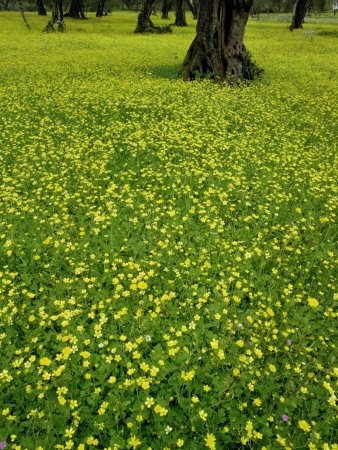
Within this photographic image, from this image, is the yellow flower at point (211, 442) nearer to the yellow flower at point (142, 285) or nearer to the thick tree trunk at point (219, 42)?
the yellow flower at point (142, 285)

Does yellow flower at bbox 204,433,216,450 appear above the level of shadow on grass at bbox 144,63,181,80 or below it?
below

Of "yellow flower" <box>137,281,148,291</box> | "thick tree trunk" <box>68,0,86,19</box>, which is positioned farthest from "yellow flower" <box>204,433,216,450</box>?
"thick tree trunk" <box>68,0,86,19</box>

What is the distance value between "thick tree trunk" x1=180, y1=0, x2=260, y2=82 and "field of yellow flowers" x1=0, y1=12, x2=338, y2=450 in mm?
4345

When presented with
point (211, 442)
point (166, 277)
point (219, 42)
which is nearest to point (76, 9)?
point (219, 42)

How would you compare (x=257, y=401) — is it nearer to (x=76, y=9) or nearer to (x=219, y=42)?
(x=219, y=42)

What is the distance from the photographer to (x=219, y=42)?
11992mm

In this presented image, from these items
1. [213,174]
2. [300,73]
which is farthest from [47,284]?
[300,73]

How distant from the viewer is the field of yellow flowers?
2.56 m

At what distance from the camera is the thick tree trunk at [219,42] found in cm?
1146

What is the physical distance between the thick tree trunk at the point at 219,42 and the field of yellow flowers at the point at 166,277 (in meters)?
4.35

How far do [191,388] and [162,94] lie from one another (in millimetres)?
10285

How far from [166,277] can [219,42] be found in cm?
1197

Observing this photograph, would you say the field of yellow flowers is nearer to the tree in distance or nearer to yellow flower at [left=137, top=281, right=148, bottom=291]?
yellow flower at [left=137, top=281, right=148, bottom=291]

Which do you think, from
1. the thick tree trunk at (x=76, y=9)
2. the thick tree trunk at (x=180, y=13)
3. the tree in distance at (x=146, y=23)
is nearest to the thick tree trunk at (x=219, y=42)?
the tree in distance at (x=146, y=23)
